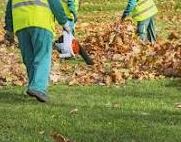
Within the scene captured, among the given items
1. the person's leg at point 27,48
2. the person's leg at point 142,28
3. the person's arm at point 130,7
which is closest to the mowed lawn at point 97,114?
the person's leg at point 27,48

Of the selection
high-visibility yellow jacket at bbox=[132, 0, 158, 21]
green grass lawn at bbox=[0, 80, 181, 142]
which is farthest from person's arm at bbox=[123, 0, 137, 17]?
green grass lawn at bbox=[0, 80, 181, 142]

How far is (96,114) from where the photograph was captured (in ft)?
28.9

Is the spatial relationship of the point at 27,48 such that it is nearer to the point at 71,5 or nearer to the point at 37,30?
the point at 37,30

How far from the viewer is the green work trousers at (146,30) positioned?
1566 cm

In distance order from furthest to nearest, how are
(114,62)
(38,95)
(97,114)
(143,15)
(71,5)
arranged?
(143,15) < (71,5) < (114,62) < (38,95) < (97,114)

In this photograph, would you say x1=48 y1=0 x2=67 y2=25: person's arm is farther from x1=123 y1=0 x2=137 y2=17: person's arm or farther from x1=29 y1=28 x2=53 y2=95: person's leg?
x1=123 y1=0 x2=137 y2=17: person's arm

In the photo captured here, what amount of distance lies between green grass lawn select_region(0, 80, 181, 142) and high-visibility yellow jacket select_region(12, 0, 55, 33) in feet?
3.32

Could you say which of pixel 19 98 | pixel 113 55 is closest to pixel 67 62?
pixel 113 55

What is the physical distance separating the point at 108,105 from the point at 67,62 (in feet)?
15.0

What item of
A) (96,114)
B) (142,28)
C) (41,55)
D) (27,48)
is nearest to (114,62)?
(142,28)

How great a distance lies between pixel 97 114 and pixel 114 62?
510 cm

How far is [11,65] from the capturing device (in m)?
12.6

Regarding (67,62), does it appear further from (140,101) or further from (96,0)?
(96,0)

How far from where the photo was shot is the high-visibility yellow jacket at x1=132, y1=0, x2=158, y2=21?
1562 centimetres
